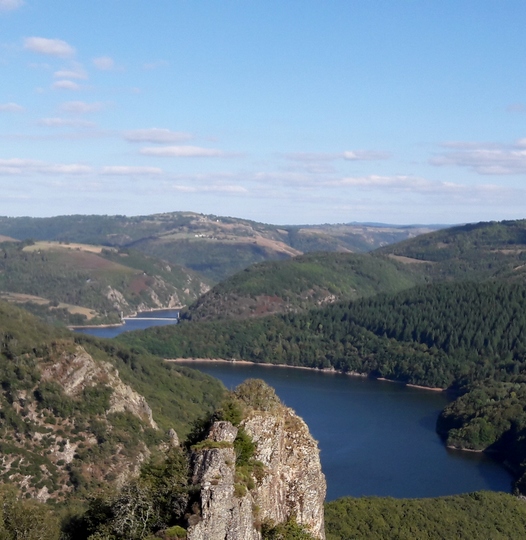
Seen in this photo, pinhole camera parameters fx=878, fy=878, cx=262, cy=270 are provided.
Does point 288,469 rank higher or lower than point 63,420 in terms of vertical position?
higher

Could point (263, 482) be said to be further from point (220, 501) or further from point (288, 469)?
point (220, 501)

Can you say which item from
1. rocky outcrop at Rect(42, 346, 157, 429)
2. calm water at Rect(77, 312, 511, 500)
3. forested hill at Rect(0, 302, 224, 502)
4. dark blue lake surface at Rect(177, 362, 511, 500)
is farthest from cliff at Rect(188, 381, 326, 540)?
dark blue lake surface at Rect(177, 362, 511, 500)

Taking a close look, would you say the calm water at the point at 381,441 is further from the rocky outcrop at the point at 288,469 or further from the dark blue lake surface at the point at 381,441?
the rocky outcrop at the point at 288,469

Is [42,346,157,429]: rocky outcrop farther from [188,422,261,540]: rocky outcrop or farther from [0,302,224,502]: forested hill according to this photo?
[188,422,261,540]: rocky outcrop

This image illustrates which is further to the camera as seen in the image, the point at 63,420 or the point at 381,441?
the point at 381,441

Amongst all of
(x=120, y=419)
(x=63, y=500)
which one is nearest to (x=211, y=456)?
(x=63, y=500)

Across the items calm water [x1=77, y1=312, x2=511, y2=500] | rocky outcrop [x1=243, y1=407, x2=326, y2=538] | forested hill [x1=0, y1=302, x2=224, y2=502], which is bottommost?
calm water [x1=77, y1=312, x2=511, y2=500]

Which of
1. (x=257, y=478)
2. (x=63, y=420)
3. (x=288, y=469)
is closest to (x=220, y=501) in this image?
(x=257, y=478)
